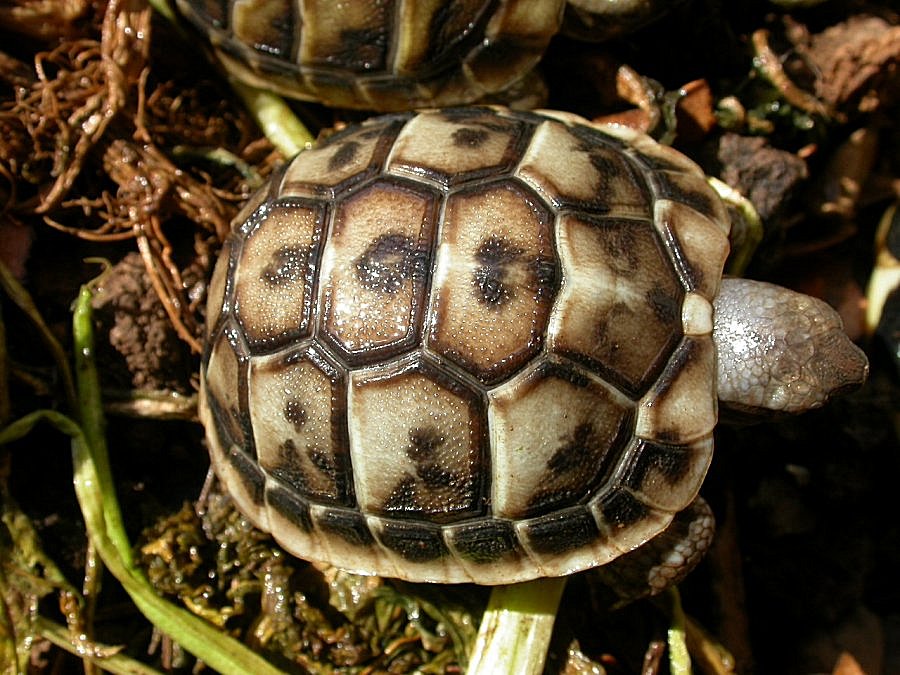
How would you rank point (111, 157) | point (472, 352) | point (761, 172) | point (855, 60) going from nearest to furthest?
point (472, 352)
point (111, 157)
point (761, 172)
point (855, 60)

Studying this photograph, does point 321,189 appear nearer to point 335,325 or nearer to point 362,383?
point 335,325

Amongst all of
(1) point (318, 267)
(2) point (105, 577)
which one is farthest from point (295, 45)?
(2) point (105, 577)

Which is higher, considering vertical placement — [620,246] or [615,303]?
[620,246]

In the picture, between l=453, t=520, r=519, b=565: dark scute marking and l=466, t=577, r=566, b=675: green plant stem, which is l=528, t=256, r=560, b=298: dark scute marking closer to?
l=453, t=520, r=519, b=565: dark scute marking

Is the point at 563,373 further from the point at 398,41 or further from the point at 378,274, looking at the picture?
the point at 398,41

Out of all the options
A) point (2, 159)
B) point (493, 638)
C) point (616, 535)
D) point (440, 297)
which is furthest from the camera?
point (2, 159)

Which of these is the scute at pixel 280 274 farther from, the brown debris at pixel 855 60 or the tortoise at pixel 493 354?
the brown debris at pixel 855 60

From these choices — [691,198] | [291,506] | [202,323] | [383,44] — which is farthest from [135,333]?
[691,198]
